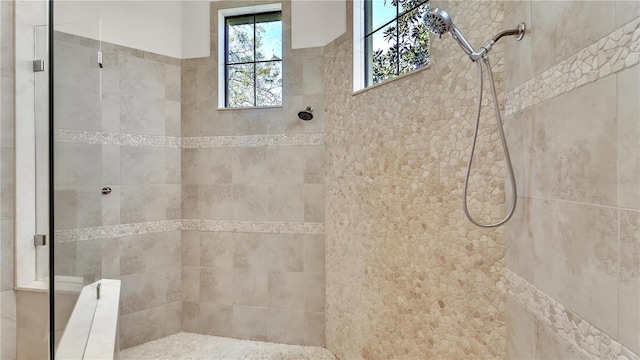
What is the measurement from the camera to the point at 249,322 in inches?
115

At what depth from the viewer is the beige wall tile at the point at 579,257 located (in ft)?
2.46

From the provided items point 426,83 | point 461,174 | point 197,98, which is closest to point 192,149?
point 197,98

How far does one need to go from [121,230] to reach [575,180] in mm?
2910

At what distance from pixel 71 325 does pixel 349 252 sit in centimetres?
162

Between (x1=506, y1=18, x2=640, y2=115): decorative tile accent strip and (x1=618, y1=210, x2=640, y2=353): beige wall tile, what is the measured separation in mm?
312

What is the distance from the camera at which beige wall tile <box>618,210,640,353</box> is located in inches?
26.6

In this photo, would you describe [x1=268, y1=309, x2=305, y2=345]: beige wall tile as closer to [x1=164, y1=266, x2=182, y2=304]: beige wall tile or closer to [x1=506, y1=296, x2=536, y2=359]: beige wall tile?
[x1=164, y1=266, x2=182, y2=304]: beige wall tile

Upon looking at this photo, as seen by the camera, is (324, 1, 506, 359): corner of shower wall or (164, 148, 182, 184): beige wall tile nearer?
(324, 1, 506, 359): corner of shower wall

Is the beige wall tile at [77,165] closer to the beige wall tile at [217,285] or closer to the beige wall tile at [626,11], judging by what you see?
the beige wall tile at [217,285]

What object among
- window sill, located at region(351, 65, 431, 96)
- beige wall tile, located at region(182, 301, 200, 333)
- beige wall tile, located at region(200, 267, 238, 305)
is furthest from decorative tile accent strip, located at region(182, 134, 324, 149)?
beige wall tile, located at region(182, 301, 200, 333)

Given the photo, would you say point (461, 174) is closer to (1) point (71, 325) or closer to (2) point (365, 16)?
(2) point (365, 16)

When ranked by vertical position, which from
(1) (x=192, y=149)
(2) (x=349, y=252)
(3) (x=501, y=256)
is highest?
(1) (x=192, y=149)

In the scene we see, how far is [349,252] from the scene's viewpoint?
7.96ft

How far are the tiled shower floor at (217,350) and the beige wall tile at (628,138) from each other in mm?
2378
